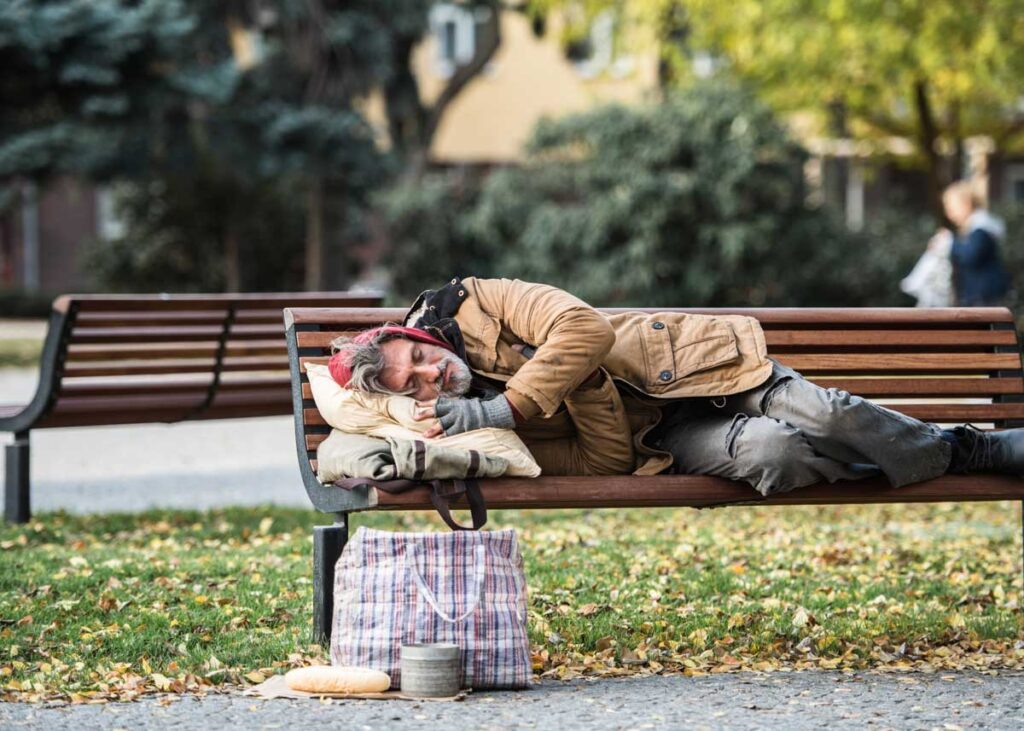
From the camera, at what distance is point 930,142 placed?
21.7 metres

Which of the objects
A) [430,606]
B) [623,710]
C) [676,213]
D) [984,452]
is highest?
[676,213]

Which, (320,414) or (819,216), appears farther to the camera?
(819,216)

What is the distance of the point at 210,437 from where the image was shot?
12570 mm

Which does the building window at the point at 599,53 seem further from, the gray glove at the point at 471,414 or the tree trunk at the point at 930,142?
the gray glove at the point at 471,414

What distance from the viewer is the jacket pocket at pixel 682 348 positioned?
5.27m

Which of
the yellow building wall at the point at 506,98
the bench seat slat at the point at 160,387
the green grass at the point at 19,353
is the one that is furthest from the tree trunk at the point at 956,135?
the bench seat slat at the point at 160,387

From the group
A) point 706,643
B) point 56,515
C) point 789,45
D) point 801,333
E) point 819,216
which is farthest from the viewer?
point 819,216

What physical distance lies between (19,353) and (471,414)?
57.3 ft

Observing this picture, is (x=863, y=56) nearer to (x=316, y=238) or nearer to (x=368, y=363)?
(x=316, y=238)

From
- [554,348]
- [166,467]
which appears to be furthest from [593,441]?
[166,467]

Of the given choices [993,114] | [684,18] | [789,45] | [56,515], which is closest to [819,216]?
[789,45]

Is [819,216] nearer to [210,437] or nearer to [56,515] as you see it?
[210,437]

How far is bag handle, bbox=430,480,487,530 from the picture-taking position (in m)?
4.63

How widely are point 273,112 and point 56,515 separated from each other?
16.4 meters
